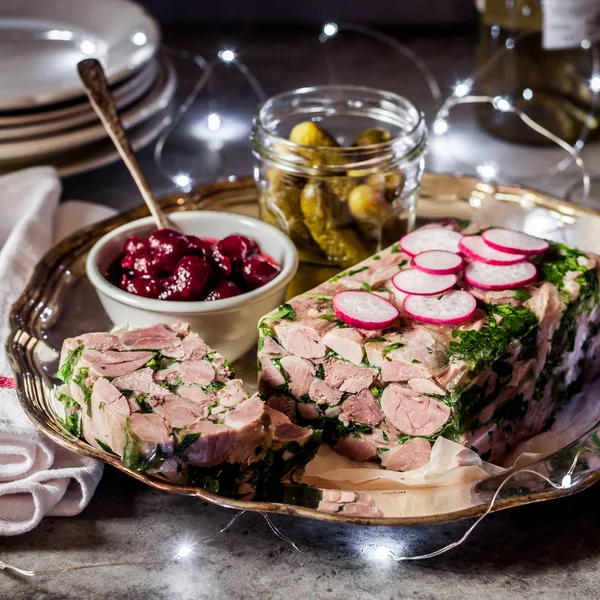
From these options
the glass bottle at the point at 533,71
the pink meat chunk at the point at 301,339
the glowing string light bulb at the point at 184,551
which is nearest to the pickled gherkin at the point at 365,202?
the pink meat chunk at the point at 301,339

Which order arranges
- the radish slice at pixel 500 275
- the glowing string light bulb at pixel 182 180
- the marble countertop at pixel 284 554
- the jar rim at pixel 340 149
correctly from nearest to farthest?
1. the marble countertop at pixel 284 554
2. the radish slice at pixel 500 275
3. the jar rim at pixel 340 149
4. the glowing string light bulb at pixel 182 180

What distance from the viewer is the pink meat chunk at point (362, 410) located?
6.21 ft

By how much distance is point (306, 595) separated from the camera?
1.66 meters

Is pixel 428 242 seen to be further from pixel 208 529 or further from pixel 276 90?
pixel 276 90

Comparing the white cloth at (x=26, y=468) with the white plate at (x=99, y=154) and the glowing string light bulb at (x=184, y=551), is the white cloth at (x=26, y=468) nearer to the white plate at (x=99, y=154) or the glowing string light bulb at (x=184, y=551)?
the glowing string light bulb at (x=184, y=551)

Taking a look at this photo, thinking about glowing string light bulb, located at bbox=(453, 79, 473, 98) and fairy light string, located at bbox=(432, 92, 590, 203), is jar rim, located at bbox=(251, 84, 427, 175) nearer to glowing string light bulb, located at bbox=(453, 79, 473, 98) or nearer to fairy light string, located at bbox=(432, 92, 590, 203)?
fairy light string, located at bbox=(432, 92, 590, 203)

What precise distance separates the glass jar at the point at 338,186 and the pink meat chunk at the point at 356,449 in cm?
61

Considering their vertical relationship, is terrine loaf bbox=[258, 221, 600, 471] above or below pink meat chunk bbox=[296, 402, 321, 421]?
above

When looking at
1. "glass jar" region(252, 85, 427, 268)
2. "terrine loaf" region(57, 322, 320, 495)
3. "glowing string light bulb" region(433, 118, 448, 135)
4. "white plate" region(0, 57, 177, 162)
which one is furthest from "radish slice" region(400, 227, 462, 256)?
"glowing string light bulb" region(433, 118, 448, 135)

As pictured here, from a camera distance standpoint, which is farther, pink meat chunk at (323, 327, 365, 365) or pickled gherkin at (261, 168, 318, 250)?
pickled gherkin at (261, 168, 318, 250)

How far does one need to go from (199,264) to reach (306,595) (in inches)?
32.1

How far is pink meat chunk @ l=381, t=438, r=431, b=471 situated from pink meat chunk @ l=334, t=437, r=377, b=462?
0.03m

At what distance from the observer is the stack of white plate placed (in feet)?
9.46

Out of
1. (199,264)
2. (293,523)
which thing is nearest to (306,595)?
(293,523)
